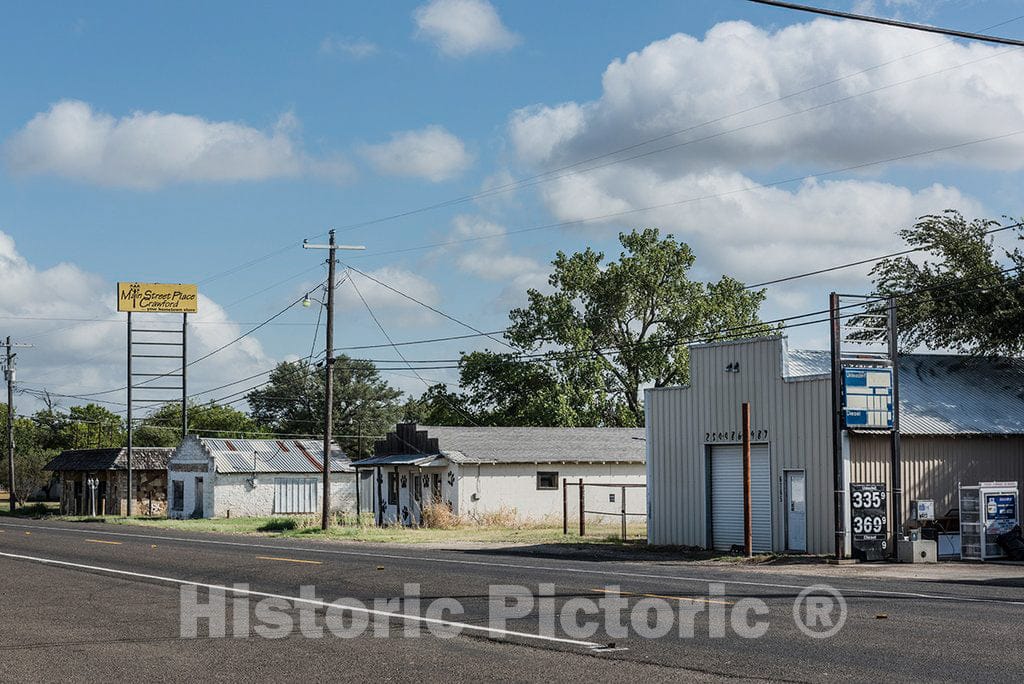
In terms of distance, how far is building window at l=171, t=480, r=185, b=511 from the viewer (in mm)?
63013

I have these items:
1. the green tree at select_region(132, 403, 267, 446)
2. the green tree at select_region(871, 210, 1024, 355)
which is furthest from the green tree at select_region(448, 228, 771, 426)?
the green tree at select_region(132, 403, 267, 446)

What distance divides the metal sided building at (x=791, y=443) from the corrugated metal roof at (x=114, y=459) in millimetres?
40371

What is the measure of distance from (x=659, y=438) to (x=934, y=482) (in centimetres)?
768

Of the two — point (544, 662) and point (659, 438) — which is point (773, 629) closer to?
point (544, 662)

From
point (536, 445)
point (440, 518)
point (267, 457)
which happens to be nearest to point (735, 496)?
point (440, 518)

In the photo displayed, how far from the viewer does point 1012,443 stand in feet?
106

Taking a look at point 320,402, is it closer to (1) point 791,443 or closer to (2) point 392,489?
(2) point 392,489

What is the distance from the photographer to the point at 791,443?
30.4 m

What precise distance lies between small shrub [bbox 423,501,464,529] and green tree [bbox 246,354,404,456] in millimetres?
63211

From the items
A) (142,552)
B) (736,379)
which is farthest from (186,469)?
(736,379)

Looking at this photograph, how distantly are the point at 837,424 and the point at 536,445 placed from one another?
22.9m

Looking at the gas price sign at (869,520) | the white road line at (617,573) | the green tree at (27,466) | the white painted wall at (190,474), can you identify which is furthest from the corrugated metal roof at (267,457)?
the gas price sign at (869,520)

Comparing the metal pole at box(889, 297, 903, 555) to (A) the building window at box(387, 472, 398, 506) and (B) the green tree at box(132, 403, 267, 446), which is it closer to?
(A) the building window at box(387, 472, 398, 506)

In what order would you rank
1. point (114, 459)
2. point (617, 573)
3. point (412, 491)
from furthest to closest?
1. point (114, 459)
2. point (412, 491)
3. point (617, 573)
